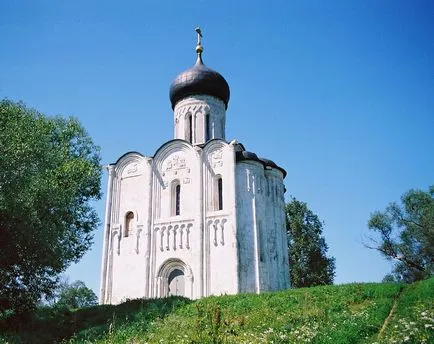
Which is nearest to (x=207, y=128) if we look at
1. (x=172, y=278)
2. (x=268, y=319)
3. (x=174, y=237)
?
(x=174, y=237)

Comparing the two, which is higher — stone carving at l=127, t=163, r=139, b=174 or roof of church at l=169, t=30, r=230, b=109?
roof of church at l=169, t=30, r=230, b=109

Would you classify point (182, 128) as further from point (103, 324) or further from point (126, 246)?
point (103, 324)

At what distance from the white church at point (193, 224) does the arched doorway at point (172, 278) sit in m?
0.04

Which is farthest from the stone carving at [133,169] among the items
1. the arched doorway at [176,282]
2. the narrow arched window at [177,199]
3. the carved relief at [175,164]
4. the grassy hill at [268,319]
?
the grassy hill at [268,319]

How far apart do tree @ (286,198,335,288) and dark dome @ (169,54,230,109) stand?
914cm

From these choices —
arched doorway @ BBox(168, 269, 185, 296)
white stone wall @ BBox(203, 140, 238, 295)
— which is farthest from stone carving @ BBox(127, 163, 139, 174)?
arched doorway @ BBox(168, 269, 185, 296)

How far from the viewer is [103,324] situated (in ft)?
42.2

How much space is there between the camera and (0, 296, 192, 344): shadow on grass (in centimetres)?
1159

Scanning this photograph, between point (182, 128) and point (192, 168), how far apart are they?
12.5ft

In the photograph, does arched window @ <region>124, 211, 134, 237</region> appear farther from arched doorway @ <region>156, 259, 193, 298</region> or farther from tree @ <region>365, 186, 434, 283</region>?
tree @ <region>365, 186, 434, 283</region>

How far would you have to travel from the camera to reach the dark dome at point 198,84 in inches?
934

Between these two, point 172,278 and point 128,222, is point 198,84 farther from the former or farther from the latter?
point 172,278

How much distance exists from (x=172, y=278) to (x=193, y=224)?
2.59 metres

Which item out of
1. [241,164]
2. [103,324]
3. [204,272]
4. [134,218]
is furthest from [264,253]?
[103,324]
